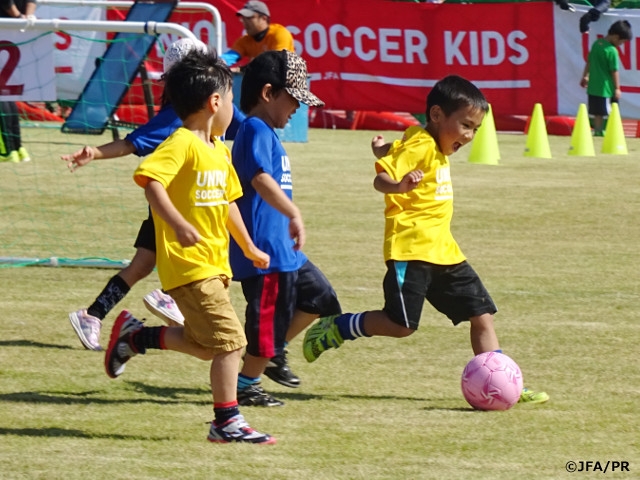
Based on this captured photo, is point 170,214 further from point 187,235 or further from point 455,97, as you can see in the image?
point 455,97

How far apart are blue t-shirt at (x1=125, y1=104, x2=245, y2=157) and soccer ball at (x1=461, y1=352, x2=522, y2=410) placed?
1.91 meters

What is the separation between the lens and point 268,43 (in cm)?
1616

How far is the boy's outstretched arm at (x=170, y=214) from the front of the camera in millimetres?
4957

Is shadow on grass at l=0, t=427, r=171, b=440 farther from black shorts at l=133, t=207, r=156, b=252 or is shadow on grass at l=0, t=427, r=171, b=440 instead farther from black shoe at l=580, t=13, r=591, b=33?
black shoe at l=580, t=13, r=591, b=33

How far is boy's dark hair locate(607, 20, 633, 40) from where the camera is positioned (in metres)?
20.8

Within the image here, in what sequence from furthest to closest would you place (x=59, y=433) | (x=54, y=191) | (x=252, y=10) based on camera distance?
1. (x=252, y=10)
2. (x=54, y=191)
3. (x=59, y=433)

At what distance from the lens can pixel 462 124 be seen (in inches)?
244

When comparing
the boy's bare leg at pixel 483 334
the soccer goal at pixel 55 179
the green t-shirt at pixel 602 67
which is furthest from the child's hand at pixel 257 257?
the green t-shirt at pixel 602 67

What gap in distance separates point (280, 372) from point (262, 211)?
0.85 metres

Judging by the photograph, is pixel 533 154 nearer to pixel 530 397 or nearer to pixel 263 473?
pixel 530 397

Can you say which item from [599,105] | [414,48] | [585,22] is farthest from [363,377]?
[414,48]

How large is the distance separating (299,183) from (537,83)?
28.6ft

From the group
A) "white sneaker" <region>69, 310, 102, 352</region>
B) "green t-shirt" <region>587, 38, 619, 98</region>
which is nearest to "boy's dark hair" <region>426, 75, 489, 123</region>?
"white sneaker" <region>69, 310, 102, 352</region>

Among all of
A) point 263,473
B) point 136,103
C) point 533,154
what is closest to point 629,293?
point 263,473
